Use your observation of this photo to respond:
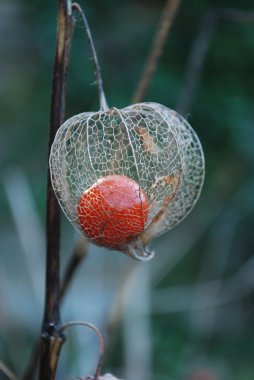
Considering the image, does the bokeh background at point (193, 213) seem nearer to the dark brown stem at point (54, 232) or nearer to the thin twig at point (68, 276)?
the thin twig at point (68, 276)

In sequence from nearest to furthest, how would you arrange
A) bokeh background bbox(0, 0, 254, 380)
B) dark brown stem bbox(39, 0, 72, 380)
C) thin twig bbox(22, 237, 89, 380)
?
dark brown stem bbox(39, 0, 72, 380) → thin twig bbox(22, 237, 89, 380) → bokeh background bbox(0, 0, 254, 380)

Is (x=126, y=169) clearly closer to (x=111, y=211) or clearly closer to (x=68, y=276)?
(x=111, y=211)

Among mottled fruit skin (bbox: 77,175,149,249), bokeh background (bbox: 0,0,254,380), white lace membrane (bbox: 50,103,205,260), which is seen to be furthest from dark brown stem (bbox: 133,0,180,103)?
bokeh background (bbox: 0,0,254,380)

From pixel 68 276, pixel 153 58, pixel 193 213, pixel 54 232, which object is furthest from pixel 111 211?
pixel 193 213

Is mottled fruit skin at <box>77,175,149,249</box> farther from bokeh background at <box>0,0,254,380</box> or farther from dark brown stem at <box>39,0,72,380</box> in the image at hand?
bokeh background at <box>0,0,254,380</box>

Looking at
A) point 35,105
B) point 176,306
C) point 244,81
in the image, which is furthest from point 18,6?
point 176,306

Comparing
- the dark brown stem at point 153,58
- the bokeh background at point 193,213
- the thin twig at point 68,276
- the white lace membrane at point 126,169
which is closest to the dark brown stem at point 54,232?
the white lace membrane at point 126,169
